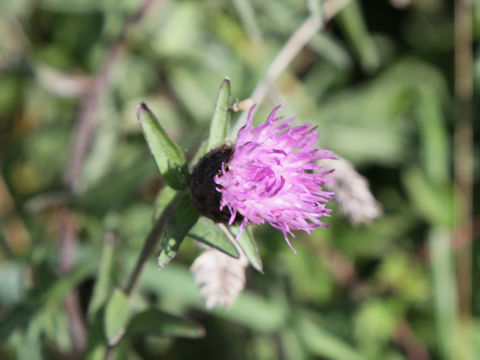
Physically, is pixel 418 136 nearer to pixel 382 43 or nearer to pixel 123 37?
pixel 382 43

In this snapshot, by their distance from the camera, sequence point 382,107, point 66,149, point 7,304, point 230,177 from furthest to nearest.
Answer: point 382,107, point 66,149, point 7,304, point 230,177

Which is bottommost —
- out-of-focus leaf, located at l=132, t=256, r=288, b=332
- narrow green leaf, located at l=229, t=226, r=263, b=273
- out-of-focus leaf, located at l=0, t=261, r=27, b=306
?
out-of-focus leaf, located at l=0, t=261, r=27, b=306

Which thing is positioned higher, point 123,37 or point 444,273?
point 123,37

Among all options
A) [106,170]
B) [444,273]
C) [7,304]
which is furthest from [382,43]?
[7,304]

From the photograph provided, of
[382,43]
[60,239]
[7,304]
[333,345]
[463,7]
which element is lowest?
[7,304]

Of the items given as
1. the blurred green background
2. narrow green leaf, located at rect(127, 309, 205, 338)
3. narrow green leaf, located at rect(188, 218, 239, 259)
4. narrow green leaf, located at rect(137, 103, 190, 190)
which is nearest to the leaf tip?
narrow green leaf, located at rect(137, 103, 190, 190)

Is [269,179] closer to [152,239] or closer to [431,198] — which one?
[152,239]

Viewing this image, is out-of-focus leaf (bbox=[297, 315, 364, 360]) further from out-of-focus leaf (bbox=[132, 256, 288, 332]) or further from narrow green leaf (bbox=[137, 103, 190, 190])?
narrow green leaf (bbox=[137, 103, 190, 190])
